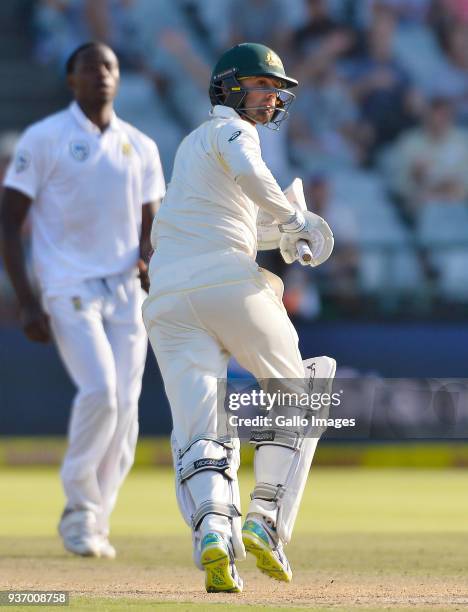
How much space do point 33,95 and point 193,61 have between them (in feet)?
5.94

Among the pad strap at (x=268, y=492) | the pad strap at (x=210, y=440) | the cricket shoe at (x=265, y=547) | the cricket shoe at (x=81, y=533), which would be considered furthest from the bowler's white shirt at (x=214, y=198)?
the cricket shoe at (x=81, y=533)

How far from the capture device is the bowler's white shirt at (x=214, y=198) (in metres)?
4.62

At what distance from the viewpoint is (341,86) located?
1466 cm

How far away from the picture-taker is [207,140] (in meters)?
4.76

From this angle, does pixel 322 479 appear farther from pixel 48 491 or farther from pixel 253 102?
pixel 253 102

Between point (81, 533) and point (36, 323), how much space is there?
3.25ft

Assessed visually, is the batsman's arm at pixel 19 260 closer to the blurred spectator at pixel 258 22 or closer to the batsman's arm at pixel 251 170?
the batsman's arm at pixel 251 170

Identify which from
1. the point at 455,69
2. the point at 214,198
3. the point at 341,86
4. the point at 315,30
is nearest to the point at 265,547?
the point at 214,198

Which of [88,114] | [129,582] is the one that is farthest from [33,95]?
[129,582]

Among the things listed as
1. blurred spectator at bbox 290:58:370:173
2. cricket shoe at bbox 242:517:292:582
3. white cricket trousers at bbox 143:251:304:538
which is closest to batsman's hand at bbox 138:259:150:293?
white cricket trousers at bbox 143:251:304:538

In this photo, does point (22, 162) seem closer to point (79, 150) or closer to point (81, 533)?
point (79, 150)

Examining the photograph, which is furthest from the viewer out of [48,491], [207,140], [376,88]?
[376,88]

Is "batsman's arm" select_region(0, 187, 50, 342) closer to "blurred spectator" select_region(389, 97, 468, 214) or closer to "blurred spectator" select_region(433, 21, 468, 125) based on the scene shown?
"blurred spectator" select_region(389, 97, 468, 214)

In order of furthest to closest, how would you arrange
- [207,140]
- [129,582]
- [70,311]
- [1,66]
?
[1,66]
[70,311]
[129,582]
[207,140]
